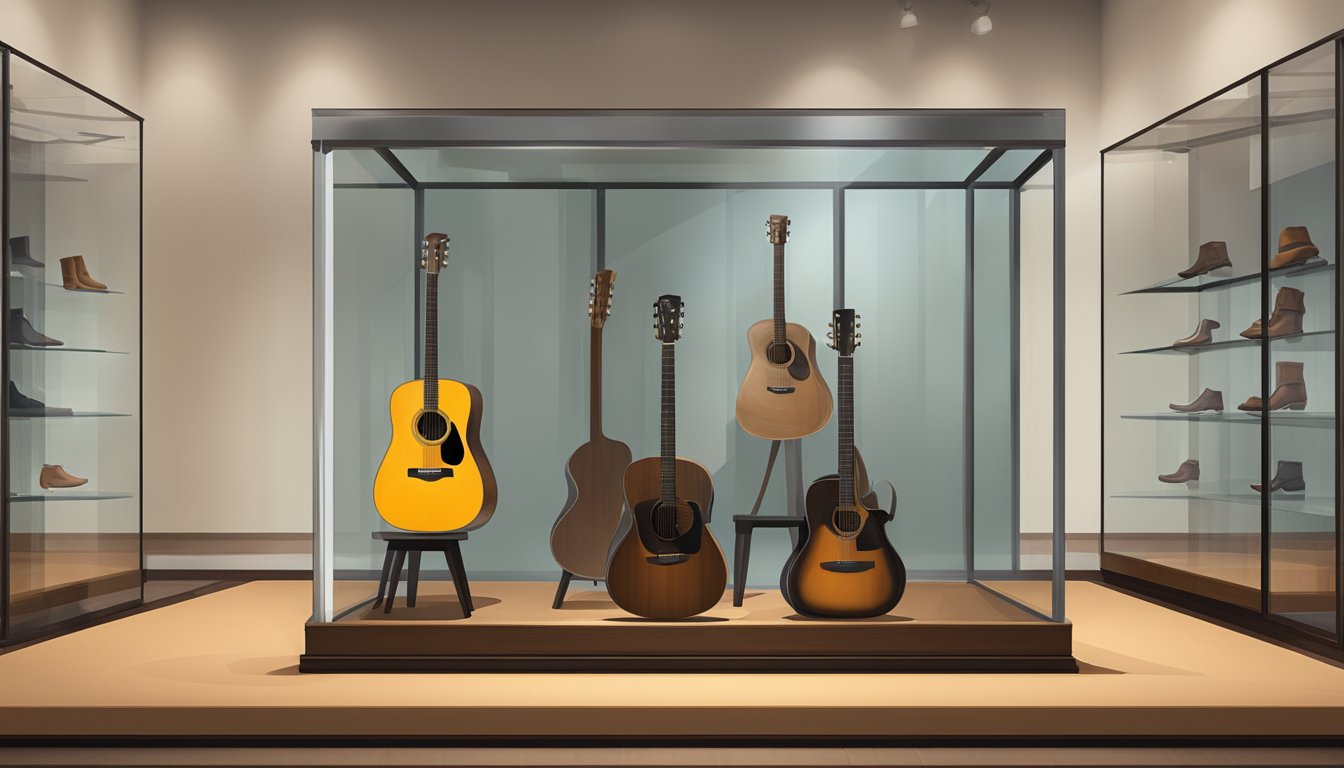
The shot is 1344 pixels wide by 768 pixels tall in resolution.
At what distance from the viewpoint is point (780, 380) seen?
3.87 metres

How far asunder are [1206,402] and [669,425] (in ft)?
7.97

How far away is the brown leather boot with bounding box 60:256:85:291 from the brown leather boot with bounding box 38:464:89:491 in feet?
2.41

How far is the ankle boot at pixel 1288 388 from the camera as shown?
384 cm

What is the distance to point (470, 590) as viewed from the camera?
3662 mm

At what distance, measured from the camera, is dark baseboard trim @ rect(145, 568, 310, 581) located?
5.46 metres

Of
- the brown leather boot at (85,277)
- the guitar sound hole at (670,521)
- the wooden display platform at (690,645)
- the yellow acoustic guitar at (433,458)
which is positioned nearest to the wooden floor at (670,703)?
the wooden display platform at (690,645)

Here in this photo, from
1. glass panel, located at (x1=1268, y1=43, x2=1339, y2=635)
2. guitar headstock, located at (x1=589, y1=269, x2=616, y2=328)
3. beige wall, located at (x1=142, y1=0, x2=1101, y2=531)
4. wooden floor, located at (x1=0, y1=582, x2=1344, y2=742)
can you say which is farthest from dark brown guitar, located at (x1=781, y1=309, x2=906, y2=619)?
beige wall, located at (x1=142, y1=0, x2=1101, y2=531)

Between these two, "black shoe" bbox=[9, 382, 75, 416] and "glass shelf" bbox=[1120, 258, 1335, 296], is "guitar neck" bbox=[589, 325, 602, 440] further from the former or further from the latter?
"glass shelf" bbox=[1120, 258, 1335, 296]

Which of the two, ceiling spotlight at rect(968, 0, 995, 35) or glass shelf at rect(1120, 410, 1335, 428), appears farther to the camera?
ceiling spotlight at rect(968, 0, 995, 35)

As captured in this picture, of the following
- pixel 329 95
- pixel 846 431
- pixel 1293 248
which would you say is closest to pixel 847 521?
pixel 846 431

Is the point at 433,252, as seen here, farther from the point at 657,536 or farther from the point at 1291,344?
the point at 1291,344

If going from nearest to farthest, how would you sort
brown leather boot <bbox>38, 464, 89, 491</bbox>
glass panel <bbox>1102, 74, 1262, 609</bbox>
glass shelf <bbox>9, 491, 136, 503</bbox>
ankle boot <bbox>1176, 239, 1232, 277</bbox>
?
glass shelf <bbox>9, 491, 136, 503</bbox> < brown leather boot <bbox>38, 464, 89, 491</bbox> < glass panel <bbox>1102, 74, 1262, 609</bbox> < ankle boot <bbox>1176, 239, 1232, 277</bbox>

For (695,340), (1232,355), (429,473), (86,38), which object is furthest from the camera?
(86,38)

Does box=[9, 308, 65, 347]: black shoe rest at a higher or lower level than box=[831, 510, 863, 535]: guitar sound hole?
higher
